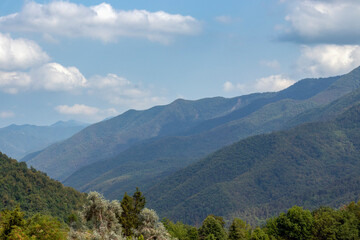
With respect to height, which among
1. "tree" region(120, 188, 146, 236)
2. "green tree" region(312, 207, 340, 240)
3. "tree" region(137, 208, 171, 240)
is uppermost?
"tree" region(120, 188, 146, 236)

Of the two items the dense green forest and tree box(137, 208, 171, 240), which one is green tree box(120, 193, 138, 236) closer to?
the dense green forest

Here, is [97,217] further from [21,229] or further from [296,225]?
[296,225]

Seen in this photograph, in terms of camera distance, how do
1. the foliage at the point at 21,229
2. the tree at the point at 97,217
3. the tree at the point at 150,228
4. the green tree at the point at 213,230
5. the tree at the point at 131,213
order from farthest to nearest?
the green tree at the point at 213,230 < the tree at the point at 131,213 < the tree at the point at 150,228 < the tree at the point at 97,217 < the foliage at the point at 21,229

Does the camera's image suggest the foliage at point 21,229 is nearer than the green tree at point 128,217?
Yes

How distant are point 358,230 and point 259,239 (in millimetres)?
26169

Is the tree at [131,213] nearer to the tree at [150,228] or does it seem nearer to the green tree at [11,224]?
the tree at [150,228]

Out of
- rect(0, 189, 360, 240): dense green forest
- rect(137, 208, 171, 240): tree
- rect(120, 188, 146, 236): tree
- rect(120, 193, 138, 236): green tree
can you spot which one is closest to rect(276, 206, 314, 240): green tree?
rect(0, 189, 360, 240): dense green forest

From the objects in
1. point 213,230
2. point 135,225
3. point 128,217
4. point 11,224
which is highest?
point 11,224

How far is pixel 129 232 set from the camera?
8800 cm

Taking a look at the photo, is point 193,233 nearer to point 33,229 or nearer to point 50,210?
point 33,229

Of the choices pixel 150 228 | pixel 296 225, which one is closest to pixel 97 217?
pixel 150 228

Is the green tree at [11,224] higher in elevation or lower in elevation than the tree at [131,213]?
higher

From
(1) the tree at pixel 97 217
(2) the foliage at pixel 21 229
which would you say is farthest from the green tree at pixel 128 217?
(2) the foliage at pixel 21 229

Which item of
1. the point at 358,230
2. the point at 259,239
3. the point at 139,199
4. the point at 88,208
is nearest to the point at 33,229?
the point at 88,208
